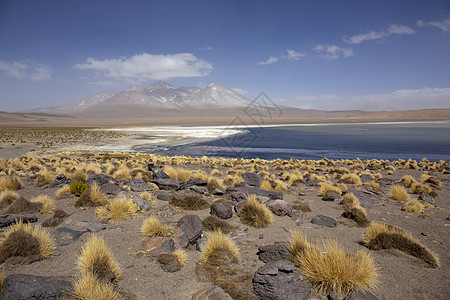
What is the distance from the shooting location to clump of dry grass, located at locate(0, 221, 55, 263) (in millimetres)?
4598

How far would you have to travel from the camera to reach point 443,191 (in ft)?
38.9

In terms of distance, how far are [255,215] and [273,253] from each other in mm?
2065

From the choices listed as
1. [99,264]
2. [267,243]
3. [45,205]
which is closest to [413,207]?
[267,243]

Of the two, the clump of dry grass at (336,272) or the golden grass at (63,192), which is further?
the golden grass at (63,192)

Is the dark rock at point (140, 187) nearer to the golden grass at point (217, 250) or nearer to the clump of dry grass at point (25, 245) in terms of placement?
the clump of dry grass at point (25, 245)

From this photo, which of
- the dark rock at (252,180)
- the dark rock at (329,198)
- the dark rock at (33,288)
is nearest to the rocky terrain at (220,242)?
the dark rock at (33,288)

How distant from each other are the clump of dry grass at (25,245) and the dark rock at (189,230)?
2532 mm

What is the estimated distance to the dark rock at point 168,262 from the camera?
15.3 ft

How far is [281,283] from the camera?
3820 millimetres

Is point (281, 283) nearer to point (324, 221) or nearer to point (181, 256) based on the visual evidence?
point (181, 256)

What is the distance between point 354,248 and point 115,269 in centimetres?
497

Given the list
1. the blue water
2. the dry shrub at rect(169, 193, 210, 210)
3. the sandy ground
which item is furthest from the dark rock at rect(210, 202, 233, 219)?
the blue water

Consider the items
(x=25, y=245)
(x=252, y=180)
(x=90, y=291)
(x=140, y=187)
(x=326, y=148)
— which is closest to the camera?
(x=90, y=291)

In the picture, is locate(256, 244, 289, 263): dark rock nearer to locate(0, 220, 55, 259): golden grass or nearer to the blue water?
locate(0, 220, 55, 259): golden grass
